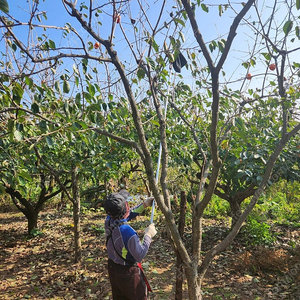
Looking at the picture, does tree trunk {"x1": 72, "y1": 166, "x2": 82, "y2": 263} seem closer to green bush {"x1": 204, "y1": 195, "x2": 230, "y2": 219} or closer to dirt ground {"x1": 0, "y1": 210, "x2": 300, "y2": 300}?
dirt ground {"x1": 0, "y1": 210, "x2": 300, "y2": 300}

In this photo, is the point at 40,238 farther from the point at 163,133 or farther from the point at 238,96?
the point at 238,96

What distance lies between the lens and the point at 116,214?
1.92 metres

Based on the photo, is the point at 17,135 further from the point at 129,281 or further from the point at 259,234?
the point at 259,234

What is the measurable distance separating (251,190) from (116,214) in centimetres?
354

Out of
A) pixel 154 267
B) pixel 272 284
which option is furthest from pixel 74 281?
pixel 272 284

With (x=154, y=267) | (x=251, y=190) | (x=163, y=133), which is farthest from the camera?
(x=251, y=190)

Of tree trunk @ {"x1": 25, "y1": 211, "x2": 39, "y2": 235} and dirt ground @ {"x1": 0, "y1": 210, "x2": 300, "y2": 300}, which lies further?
tree trunk @ {"x1": 25, "y1": 211, "x2": 39, "y2": 235}

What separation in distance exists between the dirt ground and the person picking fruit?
1433 mm

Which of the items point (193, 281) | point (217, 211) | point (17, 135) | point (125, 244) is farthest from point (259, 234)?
point (17, 135)

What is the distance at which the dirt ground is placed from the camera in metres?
3.28

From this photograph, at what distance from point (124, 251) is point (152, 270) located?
239 cm

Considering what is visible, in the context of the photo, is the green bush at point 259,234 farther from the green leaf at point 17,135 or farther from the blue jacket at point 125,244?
the green leaf at point 17,135

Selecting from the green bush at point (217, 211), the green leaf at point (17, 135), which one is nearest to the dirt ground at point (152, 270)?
the green bush at point (217, 211)

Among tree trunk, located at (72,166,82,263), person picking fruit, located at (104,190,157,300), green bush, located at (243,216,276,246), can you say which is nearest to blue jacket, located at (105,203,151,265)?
person picking fruit, located at (104,190,157,300)
